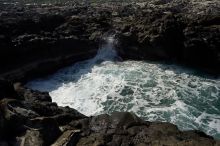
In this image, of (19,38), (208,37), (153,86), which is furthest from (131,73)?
(19,38)

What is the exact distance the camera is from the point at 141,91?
27.2 metres

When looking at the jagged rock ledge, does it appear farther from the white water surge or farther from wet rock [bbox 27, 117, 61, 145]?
the white water surge

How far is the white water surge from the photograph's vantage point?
2353 centimetres

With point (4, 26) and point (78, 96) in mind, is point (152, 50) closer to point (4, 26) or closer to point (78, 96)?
point (78, 96)

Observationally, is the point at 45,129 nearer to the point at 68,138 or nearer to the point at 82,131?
the point at 68,138

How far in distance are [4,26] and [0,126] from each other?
21643 millimetres

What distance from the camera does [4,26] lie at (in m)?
34.2

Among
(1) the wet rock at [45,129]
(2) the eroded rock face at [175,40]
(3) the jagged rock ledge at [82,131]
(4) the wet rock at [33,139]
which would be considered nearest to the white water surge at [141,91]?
(2) the eroded rock face at [175,40]

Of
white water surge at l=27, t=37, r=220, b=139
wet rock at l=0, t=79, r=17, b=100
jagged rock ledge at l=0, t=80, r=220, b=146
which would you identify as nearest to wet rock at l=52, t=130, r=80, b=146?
jagged rock ledge at l=0, t=80, r=220, b=146

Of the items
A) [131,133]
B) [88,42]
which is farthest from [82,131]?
[88,42]

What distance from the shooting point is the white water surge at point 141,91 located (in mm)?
23531

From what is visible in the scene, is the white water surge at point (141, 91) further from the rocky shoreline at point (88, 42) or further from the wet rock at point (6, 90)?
the wet rock at point (6, 90)

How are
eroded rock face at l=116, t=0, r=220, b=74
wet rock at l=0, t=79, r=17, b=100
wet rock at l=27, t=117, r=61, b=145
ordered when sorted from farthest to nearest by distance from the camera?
1. eroded rock face at l=116, t=0, r=220, b=74
2. wet rock at l=0, t=79, r=17, b=100
3. wet rock at l=27, t=117, r=61, b=145

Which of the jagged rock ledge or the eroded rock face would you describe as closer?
the jagged rock ledge
